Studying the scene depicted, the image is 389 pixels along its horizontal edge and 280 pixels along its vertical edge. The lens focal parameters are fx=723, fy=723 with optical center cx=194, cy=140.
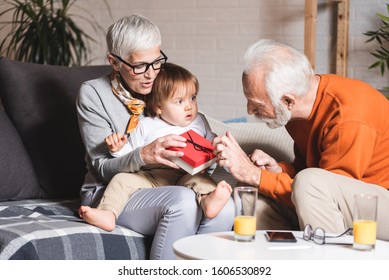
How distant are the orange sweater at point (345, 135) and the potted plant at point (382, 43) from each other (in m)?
1.61

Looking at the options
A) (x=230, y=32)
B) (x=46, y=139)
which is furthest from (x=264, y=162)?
(x=230, y=32)

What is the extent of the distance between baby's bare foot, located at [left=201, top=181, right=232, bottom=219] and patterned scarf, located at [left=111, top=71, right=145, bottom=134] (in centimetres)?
43

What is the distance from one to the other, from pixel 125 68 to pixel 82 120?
25 cm

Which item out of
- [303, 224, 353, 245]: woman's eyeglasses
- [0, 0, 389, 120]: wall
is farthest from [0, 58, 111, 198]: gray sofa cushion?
[0, 0, 389, 120]: wall

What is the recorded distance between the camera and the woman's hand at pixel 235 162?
243 cm

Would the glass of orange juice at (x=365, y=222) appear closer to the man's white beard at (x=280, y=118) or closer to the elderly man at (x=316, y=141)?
the elderly man at (x=316, y=141)

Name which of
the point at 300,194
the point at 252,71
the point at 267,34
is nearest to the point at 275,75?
the point at 252,71

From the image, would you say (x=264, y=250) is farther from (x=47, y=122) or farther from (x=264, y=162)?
(x=47, y=122)

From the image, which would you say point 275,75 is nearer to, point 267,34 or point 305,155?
point 305,155

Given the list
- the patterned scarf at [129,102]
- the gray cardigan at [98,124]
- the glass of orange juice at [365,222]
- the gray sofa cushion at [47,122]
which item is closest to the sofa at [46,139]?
the gray sofa cushion at [47,122]

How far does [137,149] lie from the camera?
251 cm

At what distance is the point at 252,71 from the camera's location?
2438 mm

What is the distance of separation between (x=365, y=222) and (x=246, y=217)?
0.32m

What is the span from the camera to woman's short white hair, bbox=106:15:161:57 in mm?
2590
